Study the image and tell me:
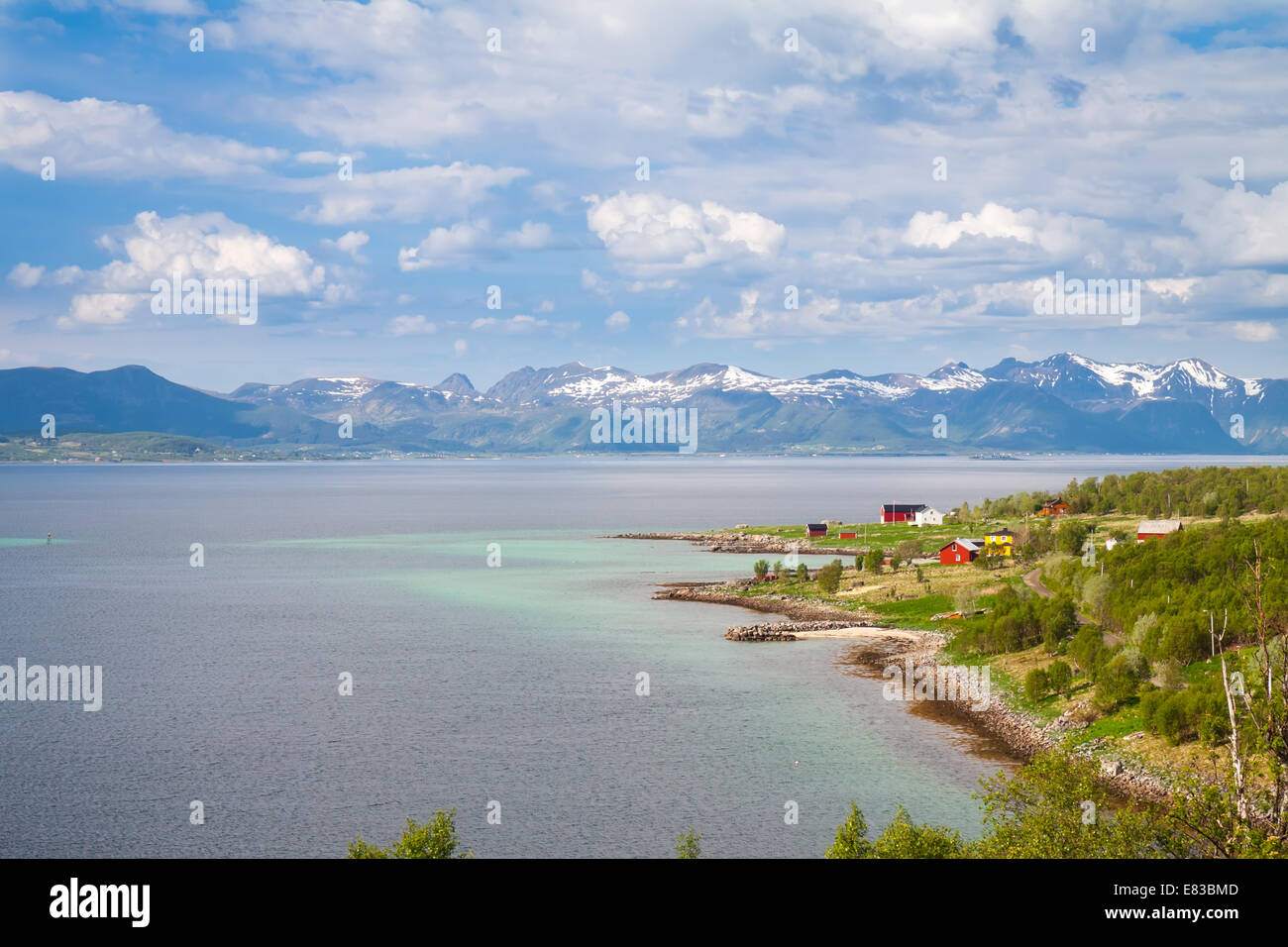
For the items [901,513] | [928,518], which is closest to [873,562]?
[928,518]

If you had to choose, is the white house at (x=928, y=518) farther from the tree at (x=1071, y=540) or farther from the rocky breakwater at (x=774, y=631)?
the rocky breakwater at (x=774, y=631)

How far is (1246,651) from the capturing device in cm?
5469

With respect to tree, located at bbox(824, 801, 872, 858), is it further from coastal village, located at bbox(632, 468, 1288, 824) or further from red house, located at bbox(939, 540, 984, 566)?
red house, located at bbox(939, 540, 984, 566)

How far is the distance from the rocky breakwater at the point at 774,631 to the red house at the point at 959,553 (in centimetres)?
3334

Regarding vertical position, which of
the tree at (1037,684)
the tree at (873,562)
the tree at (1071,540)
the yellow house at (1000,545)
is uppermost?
the tree at (1071,540)

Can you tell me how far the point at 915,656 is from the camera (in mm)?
81125

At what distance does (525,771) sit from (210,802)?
1512cm

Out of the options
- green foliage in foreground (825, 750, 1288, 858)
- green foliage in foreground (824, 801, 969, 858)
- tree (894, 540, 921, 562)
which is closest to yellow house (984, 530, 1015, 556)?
tree (894, 540, 921, 562)

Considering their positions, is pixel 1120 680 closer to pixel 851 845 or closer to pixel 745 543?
pixel 851 845

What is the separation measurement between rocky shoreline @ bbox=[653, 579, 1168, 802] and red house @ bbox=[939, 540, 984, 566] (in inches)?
1006

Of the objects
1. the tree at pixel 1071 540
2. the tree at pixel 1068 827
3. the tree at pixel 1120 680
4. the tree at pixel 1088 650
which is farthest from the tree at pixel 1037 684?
the tree at pixel 1071 540

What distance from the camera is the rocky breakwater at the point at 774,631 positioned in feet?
298

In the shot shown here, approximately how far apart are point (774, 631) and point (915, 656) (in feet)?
48.6

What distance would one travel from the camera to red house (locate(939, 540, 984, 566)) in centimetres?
12381
